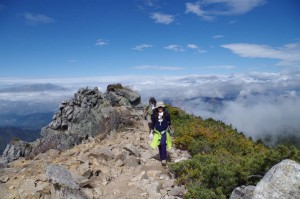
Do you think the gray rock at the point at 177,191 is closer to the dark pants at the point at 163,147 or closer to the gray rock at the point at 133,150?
the dark pants at the point at 163,147

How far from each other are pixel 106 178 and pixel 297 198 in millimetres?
7634

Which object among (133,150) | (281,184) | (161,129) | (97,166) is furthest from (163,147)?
(281,184)

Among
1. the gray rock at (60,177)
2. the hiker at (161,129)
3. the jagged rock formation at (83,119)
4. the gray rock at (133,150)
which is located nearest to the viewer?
the gray rock at (60,177)

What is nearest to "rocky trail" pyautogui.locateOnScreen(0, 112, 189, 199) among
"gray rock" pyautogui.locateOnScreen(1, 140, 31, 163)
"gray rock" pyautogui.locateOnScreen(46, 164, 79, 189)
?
"gray rock" pyautogui.locateOnScreen(46, 164, 79, 189)

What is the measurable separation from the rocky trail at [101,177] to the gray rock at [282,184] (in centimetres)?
407

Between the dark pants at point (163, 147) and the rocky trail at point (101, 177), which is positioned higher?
the dark pants at point (163, 147)

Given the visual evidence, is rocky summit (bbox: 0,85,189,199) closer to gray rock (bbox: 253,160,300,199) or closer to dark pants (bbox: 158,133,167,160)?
dark pants (bbox: 158,133,167,160)

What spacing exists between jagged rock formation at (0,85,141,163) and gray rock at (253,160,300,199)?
15315 millimetres

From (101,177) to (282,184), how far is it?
7.57m

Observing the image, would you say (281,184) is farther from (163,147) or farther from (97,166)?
(97,166)

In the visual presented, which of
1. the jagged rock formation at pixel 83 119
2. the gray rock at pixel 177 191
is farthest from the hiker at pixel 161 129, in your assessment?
the jagged rock formation at pixel 83 119

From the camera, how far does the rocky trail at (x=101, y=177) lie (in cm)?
1006

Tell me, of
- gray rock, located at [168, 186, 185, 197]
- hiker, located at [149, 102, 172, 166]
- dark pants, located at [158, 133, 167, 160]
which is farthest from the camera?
hiker, located at [149, 102, 172, 166]

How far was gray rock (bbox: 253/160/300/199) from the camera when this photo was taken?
6395mm
